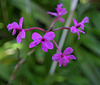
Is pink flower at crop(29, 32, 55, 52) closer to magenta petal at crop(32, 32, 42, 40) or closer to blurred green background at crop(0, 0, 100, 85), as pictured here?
magenta petal at crop(32, 32, 42, 40)

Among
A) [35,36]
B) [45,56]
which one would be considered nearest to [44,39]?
[35,36]

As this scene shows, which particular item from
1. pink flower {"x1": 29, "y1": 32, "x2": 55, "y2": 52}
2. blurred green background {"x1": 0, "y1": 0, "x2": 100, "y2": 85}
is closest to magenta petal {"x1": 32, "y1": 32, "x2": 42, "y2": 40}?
pink flower {"x1": 29, "y1": 32, "x2": 55, "y2": 52}

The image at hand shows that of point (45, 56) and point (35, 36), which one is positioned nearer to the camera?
point (35, 36)

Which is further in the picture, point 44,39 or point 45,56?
point 45,56

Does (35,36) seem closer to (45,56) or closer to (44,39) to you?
(44,39)

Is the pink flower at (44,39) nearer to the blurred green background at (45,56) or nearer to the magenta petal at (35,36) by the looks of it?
the magenta petal at (35,36)

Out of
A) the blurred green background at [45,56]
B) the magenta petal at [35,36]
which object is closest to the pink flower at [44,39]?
the magenta petal at [35,36]

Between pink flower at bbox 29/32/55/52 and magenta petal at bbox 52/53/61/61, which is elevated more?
pink flower at bbox 29/32/55/52

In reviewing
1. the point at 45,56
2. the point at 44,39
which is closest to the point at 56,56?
the point at 44,39

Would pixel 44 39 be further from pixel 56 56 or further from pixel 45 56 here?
pixel 45 56

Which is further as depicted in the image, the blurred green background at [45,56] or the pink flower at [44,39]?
the blurred green background at [45,56]

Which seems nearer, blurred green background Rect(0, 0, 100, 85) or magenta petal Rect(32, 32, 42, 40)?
magenta petal Rect(32, 32, 42, 40)

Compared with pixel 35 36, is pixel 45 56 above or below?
below
